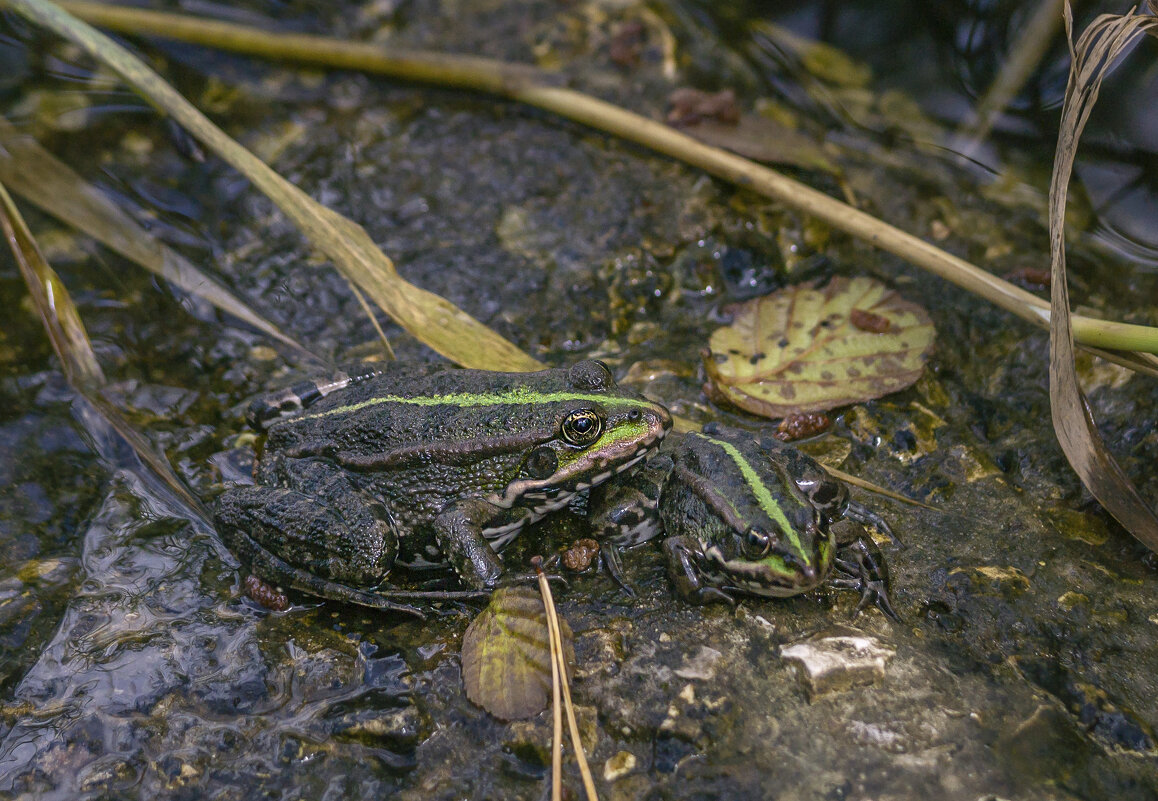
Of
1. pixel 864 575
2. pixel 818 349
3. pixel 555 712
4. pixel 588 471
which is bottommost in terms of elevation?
pixel 555 712

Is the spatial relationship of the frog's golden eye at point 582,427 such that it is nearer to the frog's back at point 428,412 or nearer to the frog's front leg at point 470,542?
the frog's back at point 428,412

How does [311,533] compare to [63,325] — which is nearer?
[311,533]

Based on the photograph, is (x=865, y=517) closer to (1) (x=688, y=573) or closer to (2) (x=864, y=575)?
(2) (x=864, y=575)

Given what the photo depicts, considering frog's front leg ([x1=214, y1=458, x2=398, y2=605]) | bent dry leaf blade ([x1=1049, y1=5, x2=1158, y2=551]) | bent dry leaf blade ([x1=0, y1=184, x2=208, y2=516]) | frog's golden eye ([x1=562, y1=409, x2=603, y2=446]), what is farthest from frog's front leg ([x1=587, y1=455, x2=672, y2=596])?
bent dry leaf blade ([x1=0, y1=184, x2=208, y2=516])

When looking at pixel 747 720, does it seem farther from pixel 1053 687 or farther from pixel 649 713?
pixel 1053 687

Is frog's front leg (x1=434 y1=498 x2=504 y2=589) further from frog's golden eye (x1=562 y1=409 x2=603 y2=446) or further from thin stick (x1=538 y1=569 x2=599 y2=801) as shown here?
frog's golden eye (x1=562 y1=409 x2=603 y2=446)

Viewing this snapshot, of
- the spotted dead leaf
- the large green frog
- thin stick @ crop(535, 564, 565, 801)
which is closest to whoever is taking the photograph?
thin stick @ crop(535, 564, 565, 801)

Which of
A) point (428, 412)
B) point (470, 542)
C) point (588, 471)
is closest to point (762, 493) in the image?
point (588, 471)
